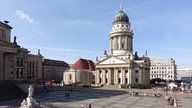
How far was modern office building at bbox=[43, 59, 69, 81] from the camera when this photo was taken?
13850cm

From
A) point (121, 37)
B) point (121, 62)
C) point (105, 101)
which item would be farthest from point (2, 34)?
point (121, 37)

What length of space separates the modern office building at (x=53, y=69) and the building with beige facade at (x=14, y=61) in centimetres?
5240

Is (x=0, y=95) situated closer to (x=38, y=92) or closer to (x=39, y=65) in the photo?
(x=38, y=92)

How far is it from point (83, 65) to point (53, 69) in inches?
1117

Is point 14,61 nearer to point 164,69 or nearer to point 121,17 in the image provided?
point 121,17

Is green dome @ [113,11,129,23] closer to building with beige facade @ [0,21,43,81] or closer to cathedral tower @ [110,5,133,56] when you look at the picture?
cathedral tower @ [110,5,133,56]

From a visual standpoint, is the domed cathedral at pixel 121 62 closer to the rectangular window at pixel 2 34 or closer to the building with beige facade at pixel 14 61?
the building with beige facade at pixel 14 61

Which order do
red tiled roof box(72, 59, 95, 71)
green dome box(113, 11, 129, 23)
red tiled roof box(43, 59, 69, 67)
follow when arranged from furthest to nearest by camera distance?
red tiled roof box(43, 59, 69, 67) → red tiled roof box(72, 59, 95, 71) → green dome box(113, 11, 129, 23)

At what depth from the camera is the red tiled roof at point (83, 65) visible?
399 feet

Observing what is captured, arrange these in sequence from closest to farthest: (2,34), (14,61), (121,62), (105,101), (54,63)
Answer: (105,101)
(2,34)
(14,61)
(121,62)
(54,63)

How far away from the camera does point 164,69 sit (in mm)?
182375

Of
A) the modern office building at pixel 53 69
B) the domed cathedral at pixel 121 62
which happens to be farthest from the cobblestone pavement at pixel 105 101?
the modern office building at pixel 53 69

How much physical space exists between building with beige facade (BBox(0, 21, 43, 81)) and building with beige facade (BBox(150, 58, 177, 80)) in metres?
116

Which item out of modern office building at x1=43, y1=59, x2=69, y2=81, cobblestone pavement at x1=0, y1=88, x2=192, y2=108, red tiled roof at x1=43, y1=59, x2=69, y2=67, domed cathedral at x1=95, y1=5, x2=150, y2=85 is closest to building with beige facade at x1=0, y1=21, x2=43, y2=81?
cobblestone pavement at x1=0, y1=88, x2=192, y2=108
